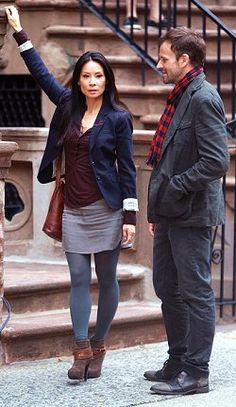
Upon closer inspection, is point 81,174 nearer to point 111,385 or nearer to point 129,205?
point 129,205

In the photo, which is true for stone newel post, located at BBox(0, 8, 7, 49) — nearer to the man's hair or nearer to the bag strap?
the bag strap

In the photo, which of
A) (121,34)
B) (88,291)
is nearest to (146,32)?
(121,34)

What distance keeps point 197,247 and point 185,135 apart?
58 cm

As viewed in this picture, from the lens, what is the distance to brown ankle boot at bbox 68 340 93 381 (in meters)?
5.75

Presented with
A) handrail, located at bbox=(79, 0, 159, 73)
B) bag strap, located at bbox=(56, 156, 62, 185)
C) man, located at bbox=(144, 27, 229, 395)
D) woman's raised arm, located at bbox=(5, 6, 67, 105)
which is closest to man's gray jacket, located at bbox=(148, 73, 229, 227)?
man, located at bbox=(144, 27, 229, 395)

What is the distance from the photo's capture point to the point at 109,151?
5.74m

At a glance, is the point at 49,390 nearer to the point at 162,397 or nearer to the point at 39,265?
the point at 162,397

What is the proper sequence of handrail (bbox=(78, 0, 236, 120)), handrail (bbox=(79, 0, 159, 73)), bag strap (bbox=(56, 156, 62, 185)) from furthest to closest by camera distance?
1. handrail (bbox=(79, 0, 159, 73))
2. handrail (bbox=(78, 0, 236, 120))
3. bag strap (bbox=(56, 156, 62, 185))

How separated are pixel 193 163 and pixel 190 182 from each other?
0.15m

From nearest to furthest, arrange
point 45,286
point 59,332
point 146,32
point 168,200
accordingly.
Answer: point 168,200 < point 59,332 < point 45,286 < point 146,32

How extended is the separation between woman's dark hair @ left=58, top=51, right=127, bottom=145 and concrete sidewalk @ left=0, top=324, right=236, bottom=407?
Answer: 1.34m

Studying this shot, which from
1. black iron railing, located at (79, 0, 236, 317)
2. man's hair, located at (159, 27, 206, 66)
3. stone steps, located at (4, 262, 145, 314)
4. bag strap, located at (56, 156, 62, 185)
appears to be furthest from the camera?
black iron railing, located at (79, 0, 236, 317)

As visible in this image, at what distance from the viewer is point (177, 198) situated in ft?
17.9

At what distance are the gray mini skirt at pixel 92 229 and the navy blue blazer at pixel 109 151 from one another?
0.25 ft
